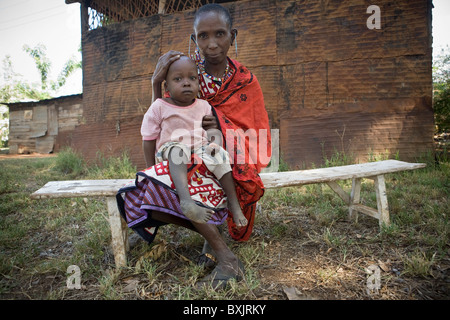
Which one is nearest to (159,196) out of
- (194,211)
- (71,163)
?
(194,211)

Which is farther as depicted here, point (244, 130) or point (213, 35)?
point (244, 130)

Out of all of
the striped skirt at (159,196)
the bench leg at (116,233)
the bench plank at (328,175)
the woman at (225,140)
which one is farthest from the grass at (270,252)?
the bench plank at (328,175)

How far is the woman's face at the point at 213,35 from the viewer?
75.9 inches

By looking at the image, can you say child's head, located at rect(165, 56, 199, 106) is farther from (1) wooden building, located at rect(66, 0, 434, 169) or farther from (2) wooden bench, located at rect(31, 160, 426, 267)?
(1) wooden building, located at rect(66, 0, 434, 169)

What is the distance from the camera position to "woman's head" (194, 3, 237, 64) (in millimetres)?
1929

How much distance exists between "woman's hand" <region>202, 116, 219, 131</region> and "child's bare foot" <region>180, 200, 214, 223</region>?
592 mm

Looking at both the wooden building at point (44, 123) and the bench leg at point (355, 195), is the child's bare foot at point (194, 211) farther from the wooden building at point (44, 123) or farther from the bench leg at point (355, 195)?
the wooden building at point (44, 123)

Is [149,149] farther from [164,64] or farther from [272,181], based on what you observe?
[272,181]

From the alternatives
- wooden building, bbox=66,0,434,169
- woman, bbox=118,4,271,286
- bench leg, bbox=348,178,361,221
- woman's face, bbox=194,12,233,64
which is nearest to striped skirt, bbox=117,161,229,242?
woman, bbox=118,4,271,286

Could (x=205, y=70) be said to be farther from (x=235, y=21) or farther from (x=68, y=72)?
(x=68, y=72)

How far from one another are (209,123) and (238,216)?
0.67 m

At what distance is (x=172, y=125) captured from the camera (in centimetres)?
184

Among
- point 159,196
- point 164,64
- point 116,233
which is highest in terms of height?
point 164,64
